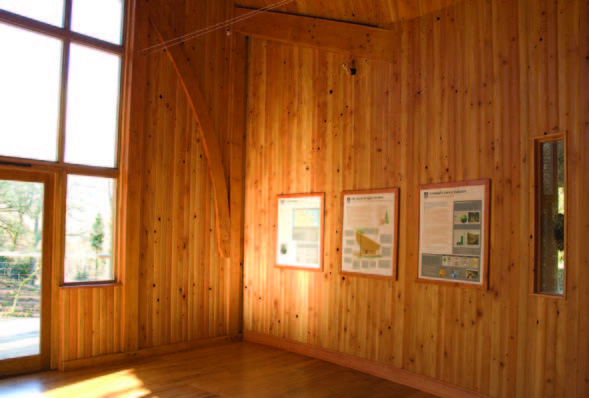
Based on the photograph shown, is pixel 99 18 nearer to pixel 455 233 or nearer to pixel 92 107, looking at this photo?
pixel 92 107

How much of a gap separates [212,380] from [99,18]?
4598 millimetres

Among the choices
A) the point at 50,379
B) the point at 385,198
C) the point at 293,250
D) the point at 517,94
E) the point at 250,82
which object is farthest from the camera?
the point at 250,82

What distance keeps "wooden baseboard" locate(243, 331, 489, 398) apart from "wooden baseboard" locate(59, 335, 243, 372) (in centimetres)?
51

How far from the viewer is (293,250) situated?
663 cm

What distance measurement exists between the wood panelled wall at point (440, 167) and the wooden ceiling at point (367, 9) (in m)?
0.13

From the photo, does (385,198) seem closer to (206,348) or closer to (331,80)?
(331,80)

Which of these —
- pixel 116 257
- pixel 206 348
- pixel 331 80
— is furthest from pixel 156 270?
pixel 331 80

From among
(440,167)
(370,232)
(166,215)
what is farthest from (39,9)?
(440,167)

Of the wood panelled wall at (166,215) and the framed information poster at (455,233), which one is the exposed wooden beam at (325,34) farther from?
the framed information poster at (455,233)

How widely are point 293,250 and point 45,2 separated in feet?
14.1

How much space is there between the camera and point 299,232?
21.6ft

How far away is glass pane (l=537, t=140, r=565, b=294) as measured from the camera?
163 inches

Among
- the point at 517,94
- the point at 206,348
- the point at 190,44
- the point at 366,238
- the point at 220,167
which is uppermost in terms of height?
the point at 190,44

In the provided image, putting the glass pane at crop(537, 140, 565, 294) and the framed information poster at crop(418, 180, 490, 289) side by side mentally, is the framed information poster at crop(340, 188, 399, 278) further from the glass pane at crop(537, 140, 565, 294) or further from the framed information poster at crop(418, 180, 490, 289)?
the glass pane at crop(537, 140, 565, 294)
